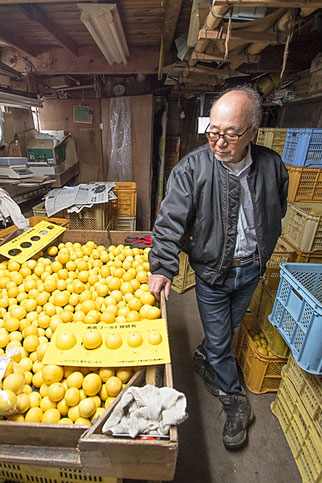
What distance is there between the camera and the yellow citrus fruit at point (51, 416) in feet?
3.14

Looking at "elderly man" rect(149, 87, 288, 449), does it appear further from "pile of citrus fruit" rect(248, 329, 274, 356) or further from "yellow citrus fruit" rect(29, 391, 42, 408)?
"yellow citrus fruit" rect(29, 391, 42, 408)

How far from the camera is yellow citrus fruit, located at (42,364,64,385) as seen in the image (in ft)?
3.38

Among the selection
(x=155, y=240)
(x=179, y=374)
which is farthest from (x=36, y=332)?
(x=179, y=374)

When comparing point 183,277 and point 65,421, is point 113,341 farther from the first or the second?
point 183,277

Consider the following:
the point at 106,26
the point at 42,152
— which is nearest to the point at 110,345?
the point at 106,26

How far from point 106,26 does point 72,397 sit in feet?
9.06

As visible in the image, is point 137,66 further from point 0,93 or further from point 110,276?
point 110,276

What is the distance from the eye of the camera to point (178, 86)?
4402 mm

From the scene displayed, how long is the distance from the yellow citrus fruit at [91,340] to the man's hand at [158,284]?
425 mm

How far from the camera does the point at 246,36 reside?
5.76ft

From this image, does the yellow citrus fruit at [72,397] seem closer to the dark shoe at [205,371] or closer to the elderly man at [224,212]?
the elderly man at [224,212]

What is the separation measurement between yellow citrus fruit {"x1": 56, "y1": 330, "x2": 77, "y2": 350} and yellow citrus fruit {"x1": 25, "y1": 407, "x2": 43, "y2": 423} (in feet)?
0.74

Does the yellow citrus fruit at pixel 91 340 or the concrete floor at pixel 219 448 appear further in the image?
the concrete floor at pixel 219 448

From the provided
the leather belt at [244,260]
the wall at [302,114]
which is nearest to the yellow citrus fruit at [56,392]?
the leather belt at [244,260]
